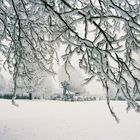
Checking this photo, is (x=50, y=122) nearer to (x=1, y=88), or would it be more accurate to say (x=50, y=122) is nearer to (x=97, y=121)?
(x=97, y=121)

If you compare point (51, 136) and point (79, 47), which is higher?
point (79, 47)

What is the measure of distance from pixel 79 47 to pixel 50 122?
49.7ft

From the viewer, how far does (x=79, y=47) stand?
4.44 meters

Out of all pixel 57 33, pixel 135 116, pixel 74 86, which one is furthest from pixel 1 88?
pixel 57 33

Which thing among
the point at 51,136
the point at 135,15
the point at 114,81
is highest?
the point at 135,15

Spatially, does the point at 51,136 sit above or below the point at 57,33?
below

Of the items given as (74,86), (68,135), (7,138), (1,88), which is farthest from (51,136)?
(1,88)

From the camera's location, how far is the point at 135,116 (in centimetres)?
2453

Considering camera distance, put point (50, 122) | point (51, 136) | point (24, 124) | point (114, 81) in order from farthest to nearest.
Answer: point (50, 122), point (24, 124), point (51, 136), point (114, 81)

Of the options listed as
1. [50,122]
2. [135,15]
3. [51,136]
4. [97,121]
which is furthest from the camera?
[97,121]

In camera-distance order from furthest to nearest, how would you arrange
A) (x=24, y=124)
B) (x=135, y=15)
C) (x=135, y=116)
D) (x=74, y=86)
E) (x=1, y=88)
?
1. (x=1, y=88)
2. (x=74, y=86)
3. (x=135, y=116)
4. (x=24, y=124)
5. (x=135, y=15)

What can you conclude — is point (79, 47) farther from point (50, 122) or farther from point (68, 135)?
point (50, 122)

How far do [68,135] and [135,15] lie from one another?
11407 millimetres

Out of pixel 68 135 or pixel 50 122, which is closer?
pixel 68 135
